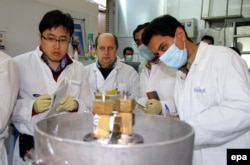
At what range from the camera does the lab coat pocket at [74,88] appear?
1469mm

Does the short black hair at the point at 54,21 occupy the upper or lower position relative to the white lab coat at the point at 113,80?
upper

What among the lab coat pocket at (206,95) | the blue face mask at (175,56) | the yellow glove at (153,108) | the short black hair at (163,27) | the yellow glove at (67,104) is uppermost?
the short black hair at (163,27)

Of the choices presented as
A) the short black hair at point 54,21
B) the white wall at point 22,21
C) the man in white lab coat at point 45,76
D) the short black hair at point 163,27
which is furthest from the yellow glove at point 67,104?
the white wall at point 22,21

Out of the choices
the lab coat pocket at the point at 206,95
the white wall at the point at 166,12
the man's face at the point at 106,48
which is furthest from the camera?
the white wall at the point at 166,12

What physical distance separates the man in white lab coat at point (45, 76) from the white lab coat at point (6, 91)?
0.14 meters

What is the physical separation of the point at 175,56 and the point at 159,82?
621 millimetres

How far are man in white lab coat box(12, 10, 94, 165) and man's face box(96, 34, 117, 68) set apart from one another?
760 millimetres

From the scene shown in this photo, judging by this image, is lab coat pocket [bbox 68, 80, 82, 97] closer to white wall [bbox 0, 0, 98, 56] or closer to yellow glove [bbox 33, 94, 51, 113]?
yellow glove [bbox 33, 94, 51, 113]

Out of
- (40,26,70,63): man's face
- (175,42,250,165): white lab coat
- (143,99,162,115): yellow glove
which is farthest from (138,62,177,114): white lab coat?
(40,26,70,63): man's face

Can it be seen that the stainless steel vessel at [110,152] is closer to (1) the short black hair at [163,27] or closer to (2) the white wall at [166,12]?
(1) the short black hair at [163,27]

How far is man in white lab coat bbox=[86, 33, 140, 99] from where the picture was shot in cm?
226

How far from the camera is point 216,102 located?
113 centimetres

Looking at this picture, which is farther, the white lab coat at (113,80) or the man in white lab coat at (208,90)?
the white lab coat at (113,80)

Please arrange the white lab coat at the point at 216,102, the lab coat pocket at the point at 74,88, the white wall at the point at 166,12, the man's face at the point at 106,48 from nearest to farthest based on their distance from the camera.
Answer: the white lab coat at the point at 216,102 → the lab coat pocket at the point at 74,88 → the man's face at the point at 106,48 → the white wall at the point at 166,12
